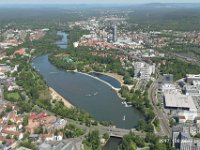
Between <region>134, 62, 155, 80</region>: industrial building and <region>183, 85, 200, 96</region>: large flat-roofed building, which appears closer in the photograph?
<region>183, 85, 200, 96</region>: large flat-roofed building

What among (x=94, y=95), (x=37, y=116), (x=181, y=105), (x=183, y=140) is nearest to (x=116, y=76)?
(x=94, y=95)

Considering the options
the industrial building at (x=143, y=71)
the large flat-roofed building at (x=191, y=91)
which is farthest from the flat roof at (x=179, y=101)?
the industrial building at (x=143, y=71)

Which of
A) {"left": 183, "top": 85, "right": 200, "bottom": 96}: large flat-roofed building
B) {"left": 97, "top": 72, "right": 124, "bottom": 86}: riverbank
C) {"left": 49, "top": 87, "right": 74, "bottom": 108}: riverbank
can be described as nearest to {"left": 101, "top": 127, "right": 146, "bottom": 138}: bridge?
{"left": 49, "top": 87, "right": 74, "bottom": 108}: riverbank

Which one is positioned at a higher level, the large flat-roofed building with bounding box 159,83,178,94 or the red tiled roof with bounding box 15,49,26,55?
the large flat-roofed building with bounding box 159,83,178,94

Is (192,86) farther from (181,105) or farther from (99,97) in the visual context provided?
(99,97)

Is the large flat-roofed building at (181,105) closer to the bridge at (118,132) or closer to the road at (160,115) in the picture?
the road at (160,115)

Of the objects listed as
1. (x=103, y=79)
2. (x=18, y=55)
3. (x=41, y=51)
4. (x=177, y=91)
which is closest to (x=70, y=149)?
(x=177, y=91)

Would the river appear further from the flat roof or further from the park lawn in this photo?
the park lawn
